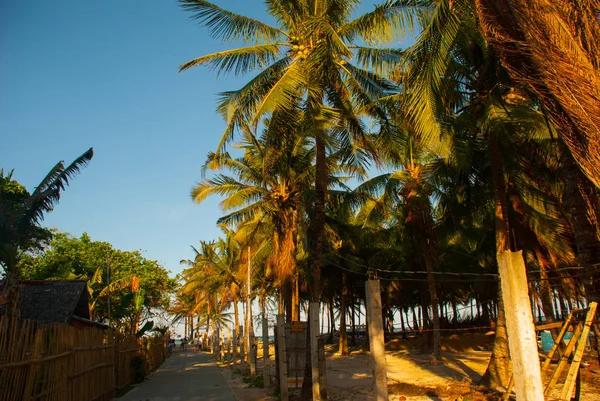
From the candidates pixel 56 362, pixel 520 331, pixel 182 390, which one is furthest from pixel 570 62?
pixel 182 390

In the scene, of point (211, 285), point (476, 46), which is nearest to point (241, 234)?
point (476, 46)

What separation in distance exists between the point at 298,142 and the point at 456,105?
18.9 ft

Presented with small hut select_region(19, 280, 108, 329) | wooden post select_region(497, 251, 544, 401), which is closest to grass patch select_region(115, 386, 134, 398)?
small hut select_region(19, 280, 108, 329)

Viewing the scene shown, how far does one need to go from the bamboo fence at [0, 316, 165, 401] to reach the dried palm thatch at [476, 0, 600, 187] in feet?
24.9

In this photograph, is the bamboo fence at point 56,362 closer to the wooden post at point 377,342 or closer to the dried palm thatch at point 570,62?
the wooden post at point 377,342

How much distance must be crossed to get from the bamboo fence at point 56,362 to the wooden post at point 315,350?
4.99 m

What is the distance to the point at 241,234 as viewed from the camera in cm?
2270

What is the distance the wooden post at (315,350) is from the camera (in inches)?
388

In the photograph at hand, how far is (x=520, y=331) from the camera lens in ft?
15.3

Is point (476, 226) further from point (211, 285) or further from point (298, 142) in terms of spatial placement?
point (211, 285)

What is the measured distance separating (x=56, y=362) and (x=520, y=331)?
27.2ft

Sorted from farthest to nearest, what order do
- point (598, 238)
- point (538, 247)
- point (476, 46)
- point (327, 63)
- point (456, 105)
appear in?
point (538, 247) → point (456, 105) → point (476, 46) → point (327, 63) → point (598, 238)

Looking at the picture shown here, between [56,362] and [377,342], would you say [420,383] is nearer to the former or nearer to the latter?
[377,342]

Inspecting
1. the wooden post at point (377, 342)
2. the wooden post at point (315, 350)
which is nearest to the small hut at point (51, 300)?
the wooden post at point (315, 350)
